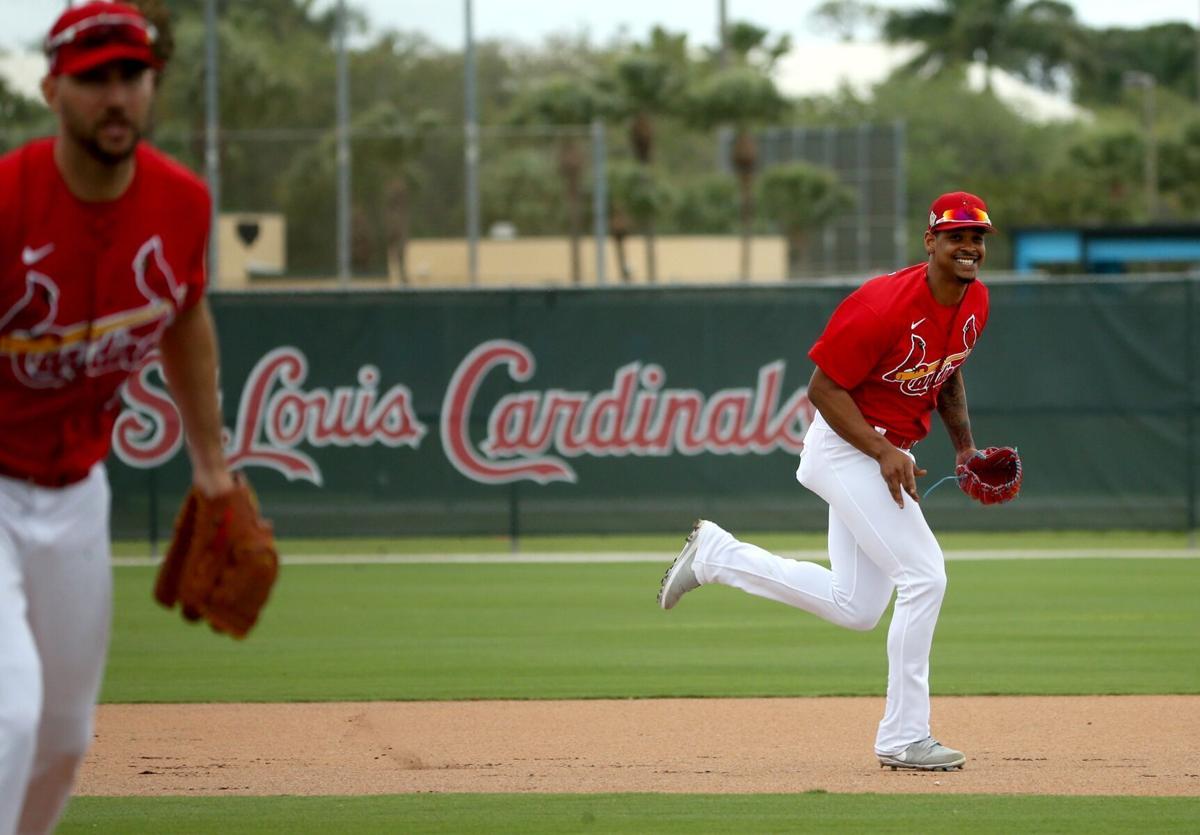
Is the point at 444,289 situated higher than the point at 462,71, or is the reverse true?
the point at 462,71

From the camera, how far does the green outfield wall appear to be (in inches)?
591

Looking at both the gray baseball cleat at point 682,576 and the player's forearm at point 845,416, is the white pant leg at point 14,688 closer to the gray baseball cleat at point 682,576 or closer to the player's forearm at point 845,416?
the player's forearm at point 845,416

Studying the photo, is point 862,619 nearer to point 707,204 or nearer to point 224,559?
point 224,559

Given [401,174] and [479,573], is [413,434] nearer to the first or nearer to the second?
[479,573]

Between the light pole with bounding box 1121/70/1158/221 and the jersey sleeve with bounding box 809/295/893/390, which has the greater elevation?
the light pole with bounding box 1121/70/1158/221

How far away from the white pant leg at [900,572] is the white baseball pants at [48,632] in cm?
299

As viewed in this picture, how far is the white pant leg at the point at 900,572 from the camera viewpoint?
628cm

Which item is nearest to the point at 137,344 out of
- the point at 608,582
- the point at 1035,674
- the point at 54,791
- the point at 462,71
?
the point at 54,791

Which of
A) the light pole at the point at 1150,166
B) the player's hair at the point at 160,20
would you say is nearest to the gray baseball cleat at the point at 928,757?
the player's hair at the point at 160,20

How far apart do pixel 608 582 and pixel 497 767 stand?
632 cm

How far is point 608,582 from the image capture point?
42.5 ft

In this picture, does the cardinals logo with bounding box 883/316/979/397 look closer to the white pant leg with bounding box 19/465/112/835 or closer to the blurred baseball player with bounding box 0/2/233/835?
the blurred baseball player with bounding box 0/2/233/835

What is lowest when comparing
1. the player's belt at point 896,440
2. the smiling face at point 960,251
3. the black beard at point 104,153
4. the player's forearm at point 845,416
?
the player's belt at point 896,440

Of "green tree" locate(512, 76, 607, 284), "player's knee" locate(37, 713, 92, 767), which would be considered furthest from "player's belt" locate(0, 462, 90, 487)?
"green tree" locate(512, 76, 607, 284)
